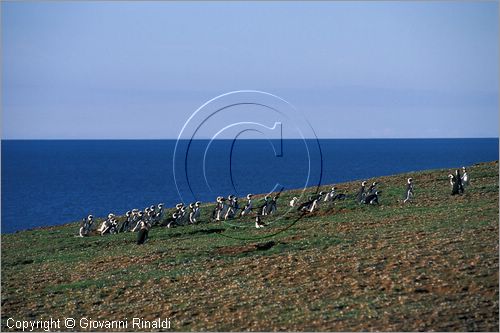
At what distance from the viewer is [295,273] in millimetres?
29359

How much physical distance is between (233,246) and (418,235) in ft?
26.4

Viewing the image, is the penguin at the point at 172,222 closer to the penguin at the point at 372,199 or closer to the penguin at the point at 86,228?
the penguin at the point at 86,228

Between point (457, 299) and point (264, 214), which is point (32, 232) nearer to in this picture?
point (264, 214)

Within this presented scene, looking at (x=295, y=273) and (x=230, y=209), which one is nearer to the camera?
(x=295, y=273)

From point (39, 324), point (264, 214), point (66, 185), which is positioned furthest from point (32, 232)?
point (66, 185)

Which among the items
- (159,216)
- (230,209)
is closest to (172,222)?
(159,216)

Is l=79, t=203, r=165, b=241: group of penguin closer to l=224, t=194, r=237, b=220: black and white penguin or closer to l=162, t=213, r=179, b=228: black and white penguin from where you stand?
l=162, t=213, r=179, b=228: black and white penguin

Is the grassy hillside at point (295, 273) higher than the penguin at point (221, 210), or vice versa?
the penguin at point (221, 210)

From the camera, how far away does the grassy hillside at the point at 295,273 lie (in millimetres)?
24578

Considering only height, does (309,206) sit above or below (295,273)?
above

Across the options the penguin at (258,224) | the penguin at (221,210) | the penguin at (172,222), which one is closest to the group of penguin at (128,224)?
the penguin at (172,222)

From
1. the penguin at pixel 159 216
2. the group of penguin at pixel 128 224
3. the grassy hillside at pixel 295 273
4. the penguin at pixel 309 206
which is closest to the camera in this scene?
the grassy hillside at pixel 295 273

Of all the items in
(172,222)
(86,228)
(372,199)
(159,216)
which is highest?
(372,199)

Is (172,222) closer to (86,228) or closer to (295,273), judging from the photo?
(86,228)
